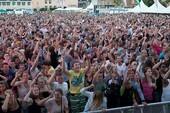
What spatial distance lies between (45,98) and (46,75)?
1.62 metres

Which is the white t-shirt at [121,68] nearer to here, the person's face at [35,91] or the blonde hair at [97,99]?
the blonde hair at [97,99]

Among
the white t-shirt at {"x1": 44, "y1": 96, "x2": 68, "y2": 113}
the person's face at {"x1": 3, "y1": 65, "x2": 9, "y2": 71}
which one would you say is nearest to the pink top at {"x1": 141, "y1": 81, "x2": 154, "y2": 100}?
the white t-shirt at {"x1": 44, "y1": 96, "x2": 68, "y2": 113}

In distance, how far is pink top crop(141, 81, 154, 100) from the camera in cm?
822

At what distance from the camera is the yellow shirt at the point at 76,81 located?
8375 mm

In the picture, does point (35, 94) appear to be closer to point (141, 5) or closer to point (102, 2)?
point (141, 5)

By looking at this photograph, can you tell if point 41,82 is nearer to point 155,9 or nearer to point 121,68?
point 121,68

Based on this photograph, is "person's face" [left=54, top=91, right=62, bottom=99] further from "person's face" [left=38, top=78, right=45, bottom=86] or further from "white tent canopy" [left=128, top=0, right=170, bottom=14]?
"white tent canopy" [left=128, top=0, right=170, bottom=14]

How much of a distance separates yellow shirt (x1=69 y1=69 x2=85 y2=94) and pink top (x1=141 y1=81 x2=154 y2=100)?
1259mm

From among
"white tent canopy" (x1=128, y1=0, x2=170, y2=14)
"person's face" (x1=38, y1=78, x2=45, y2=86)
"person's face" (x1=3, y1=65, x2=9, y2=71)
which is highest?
"white tent canopy" (x1=128, y1=0, x2=170, y2=14)

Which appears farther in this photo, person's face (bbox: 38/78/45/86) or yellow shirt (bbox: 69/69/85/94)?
yellow shirt (bbox: 69/69/85/94)

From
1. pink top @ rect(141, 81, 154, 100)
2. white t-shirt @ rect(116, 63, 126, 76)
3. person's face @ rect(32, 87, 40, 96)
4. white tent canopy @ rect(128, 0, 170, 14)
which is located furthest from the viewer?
white tent canopy @ rect(128, 0, 170, 14)

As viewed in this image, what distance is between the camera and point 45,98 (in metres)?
7.16

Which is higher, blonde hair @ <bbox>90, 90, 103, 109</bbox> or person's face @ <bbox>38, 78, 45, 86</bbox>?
person's face @ <bbox>38, 78, 45, 86</bbox>

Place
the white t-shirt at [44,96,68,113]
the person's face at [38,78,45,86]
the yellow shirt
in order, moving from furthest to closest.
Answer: the yellow shirt, the person's face at [38,78,45,86], the white t-shirt at [44,96,68,113]
